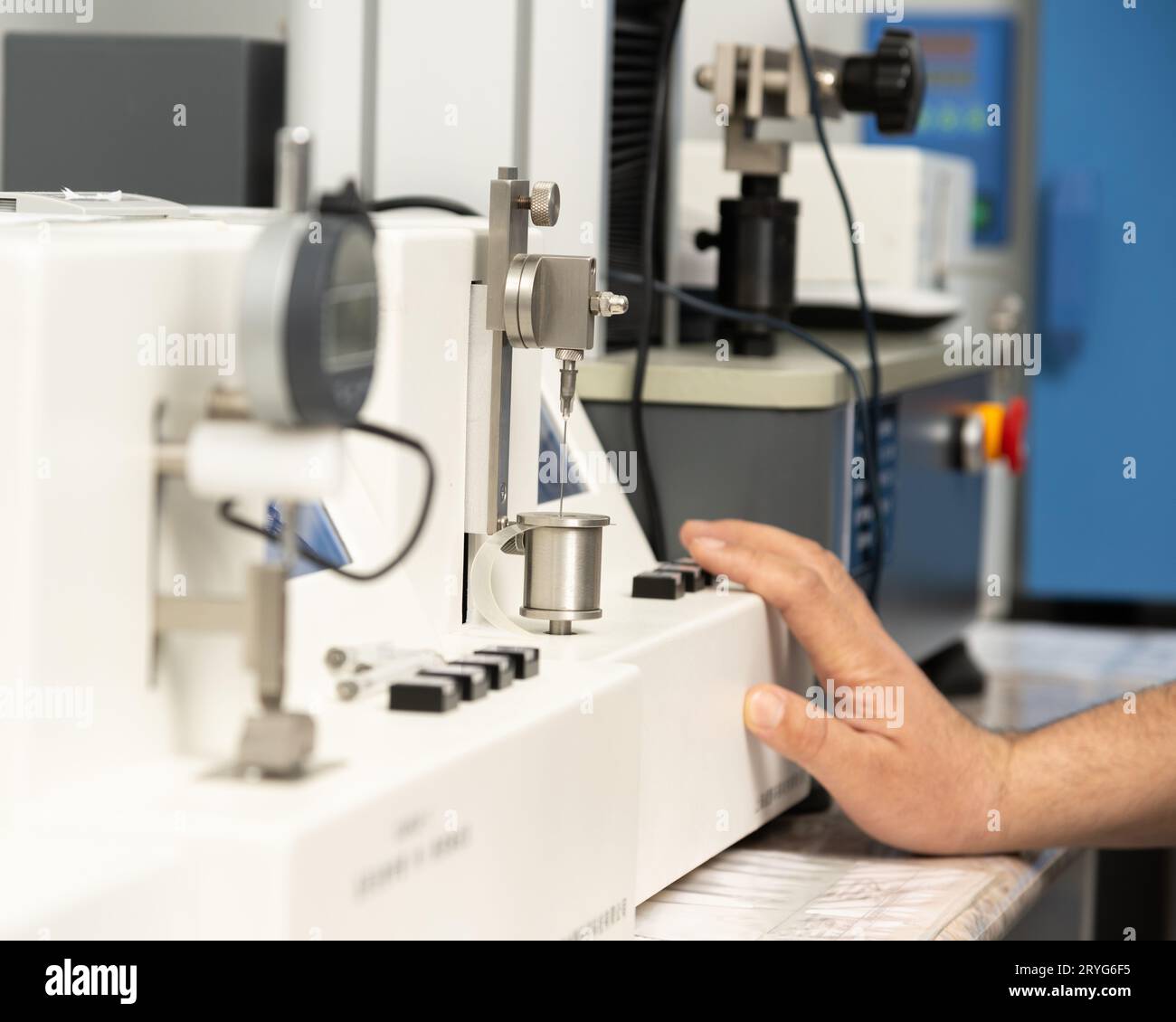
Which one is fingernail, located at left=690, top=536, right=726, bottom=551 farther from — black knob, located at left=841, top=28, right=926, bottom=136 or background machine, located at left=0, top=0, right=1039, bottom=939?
black knob, located at left=841, top=28, right=926, bottom=136

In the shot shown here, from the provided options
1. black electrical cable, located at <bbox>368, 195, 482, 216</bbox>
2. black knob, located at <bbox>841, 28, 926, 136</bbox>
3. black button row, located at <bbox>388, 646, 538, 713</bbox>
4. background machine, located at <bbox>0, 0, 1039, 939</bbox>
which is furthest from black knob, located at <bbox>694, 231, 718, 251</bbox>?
black button row, located at <bbox>388, 646, 538, 713</bbox>

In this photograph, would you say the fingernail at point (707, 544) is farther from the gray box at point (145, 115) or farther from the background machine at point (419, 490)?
the gray box at point (145, 115)

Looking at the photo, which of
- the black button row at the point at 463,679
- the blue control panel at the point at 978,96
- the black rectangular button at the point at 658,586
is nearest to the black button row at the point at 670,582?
the black rectangular button at the point at 658,586

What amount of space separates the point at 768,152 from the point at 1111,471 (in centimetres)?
234

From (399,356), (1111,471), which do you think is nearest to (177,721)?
(399,356)

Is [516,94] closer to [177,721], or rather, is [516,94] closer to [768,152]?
[768,152]

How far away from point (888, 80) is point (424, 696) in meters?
0.83

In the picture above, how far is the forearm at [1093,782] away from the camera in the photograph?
1154mm

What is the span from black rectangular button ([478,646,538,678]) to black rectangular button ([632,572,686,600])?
247mm

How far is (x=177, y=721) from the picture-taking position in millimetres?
743

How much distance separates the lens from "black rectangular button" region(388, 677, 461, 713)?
78 cm

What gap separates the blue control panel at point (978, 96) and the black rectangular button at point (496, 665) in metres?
3.11

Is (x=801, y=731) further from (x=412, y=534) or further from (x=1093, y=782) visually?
(x=412, y=534)

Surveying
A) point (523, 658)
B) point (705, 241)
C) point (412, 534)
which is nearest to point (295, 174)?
point (412, 534)
